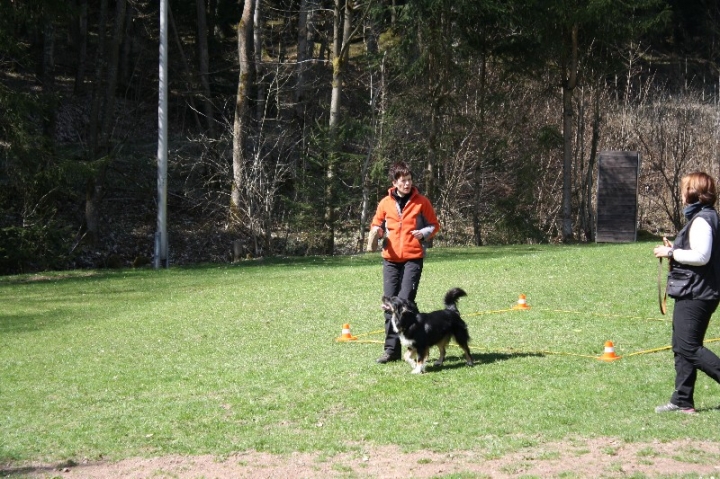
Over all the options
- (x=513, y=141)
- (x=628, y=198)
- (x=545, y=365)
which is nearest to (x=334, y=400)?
(x=545, y=365)

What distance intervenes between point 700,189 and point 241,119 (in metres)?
23.9

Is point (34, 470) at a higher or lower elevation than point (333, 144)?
lower

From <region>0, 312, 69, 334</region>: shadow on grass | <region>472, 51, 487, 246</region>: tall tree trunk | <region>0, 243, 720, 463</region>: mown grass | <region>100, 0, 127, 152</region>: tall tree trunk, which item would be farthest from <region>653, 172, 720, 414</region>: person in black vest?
<region>100, 0, 127, 152</region>: tall tree trunk

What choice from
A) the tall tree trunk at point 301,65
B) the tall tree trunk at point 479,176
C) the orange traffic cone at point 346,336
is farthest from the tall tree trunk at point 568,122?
the orange traffic cone at point 346,336

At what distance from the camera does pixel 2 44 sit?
25.1 m

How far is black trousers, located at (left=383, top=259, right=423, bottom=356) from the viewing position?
971 cm

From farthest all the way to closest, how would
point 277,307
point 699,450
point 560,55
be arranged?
Result: point 560,55 → point 277,307 → point 699,450

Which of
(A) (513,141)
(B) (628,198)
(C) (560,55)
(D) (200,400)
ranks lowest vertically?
(D) (200,400)

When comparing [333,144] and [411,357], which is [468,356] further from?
[333,144]

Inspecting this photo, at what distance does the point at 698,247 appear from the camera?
23.6 ft

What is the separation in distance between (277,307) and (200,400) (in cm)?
673

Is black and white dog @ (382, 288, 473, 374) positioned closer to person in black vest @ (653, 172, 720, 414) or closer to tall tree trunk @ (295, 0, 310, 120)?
person in black vest @ (653, 172, 720, 414)

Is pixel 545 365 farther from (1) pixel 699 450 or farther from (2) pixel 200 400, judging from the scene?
(2) pixel 200 400

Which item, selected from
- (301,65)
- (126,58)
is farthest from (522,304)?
(126,58)
